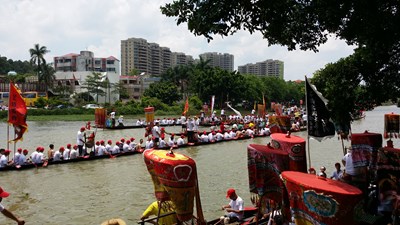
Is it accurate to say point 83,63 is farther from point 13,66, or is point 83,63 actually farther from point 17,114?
point 17,114

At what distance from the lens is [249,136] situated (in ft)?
108

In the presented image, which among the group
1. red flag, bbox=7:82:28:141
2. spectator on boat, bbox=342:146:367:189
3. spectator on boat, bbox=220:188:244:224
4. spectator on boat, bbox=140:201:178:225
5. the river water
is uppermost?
red flag, bbox=7:82:28:141

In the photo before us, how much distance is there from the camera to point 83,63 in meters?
121

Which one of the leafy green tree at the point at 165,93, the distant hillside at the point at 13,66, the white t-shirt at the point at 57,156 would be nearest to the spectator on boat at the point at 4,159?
the white t-shirt at the point at 57,156

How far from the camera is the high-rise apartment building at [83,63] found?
121500 mm

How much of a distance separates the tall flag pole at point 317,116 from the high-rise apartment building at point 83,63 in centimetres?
11464

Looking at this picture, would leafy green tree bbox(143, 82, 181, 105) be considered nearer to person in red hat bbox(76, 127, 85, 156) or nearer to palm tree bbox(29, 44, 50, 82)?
palm tree bbox(29, 44, 50, 82)

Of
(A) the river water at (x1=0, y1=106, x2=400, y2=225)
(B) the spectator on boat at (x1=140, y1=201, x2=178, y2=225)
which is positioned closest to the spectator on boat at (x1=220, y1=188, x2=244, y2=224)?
(B) the spectator on boat at (x1=140, y1=201, x2=178, y2=225)

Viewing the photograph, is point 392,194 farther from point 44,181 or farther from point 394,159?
point 44,181

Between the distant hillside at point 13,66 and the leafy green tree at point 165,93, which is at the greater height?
the distant hillside at point 13,66

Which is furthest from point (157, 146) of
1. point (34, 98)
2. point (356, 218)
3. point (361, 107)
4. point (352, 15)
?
point (34, 98)

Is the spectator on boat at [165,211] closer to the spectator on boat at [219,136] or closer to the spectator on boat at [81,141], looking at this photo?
the spectator on boat at [81,141]

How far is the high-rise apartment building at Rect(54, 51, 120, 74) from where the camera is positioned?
122m

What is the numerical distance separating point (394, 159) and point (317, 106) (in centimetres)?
238
